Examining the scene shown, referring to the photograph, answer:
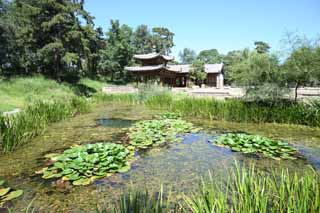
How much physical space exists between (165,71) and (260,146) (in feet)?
72.8

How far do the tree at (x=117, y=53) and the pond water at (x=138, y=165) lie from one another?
28.1m

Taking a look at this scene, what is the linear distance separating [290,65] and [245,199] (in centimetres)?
983

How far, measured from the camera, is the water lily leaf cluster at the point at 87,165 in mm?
3564

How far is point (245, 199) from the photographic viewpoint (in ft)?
5.64

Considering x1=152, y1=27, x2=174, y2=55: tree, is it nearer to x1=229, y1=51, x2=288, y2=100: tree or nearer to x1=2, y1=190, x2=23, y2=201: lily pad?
x1=229, y1=51, x2=288, y2=100: tree

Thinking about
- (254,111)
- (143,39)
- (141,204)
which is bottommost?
(141,204)

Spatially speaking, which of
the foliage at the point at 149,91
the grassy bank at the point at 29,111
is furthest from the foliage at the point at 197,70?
the grassy bank at the point at 29,111

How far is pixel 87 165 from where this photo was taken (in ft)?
12.4

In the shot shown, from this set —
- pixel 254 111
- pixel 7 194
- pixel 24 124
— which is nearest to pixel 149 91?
pixel 254 111

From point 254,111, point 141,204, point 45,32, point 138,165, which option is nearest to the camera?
point 141,204

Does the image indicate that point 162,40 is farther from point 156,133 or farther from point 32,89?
point 156,133

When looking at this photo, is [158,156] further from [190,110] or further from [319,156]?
[190,110]

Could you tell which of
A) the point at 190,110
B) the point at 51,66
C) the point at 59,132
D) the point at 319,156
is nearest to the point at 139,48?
the point at 51,66

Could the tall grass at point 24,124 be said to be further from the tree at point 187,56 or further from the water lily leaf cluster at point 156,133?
the tree at point 187,56
